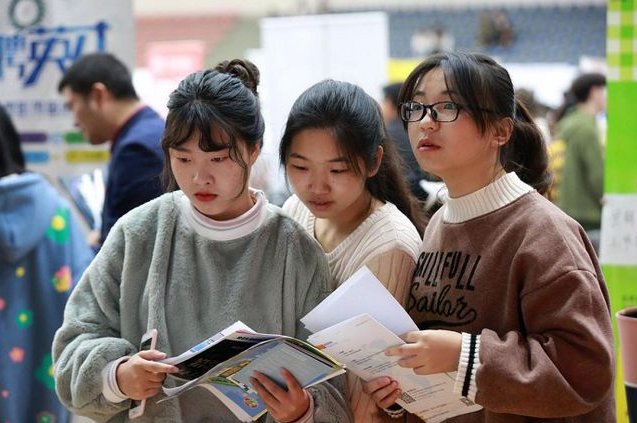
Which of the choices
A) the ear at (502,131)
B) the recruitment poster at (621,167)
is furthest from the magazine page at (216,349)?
the recruitment poster at (621,167)

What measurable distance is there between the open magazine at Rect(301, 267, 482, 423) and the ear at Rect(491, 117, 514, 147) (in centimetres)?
40

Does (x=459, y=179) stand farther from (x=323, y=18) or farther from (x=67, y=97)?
(x=323, y=18)

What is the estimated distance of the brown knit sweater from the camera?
63.2 inches

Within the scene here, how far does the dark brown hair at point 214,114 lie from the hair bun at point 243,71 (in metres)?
0.05

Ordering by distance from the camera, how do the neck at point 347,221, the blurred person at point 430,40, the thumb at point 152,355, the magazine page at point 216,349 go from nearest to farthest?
the magazine page at point 216,349
the thumb at point 152,355
the neck at point 347,221
the blurred person at point 430,40

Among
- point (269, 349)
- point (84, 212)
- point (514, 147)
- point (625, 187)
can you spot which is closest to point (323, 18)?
point (84, 212)

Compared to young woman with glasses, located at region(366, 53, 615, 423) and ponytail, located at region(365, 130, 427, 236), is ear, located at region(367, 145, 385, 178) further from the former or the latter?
young woman with glasses, located at region(366, 53, 615, 423)

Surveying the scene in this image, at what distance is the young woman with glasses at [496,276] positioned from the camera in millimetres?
1611

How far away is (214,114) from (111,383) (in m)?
0.55

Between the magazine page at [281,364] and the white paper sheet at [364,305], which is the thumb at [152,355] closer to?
the magazine page at [281,364]

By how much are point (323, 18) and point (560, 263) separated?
5.46 meters

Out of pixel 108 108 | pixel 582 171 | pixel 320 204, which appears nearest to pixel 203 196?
pixel 320 204

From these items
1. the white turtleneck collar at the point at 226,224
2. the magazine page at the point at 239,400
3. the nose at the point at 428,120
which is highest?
the nose at the point at 428,120

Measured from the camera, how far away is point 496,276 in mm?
1740
